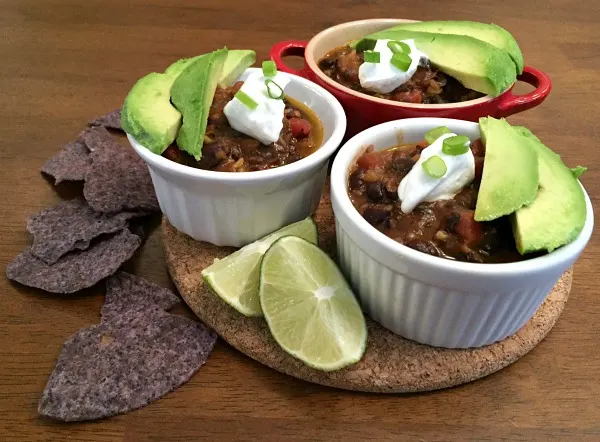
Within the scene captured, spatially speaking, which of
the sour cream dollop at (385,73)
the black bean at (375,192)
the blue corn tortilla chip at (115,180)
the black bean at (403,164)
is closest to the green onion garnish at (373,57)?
the sour cream dollop at (385,73)

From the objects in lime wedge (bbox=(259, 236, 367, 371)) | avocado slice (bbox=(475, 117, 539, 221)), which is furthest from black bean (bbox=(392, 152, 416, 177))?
lime wedge (bbox=(259, 236, 367, 371))

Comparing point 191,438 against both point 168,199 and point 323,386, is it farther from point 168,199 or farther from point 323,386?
point 168,199

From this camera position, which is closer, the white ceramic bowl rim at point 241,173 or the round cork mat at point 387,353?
the round cork mat at point 387,353

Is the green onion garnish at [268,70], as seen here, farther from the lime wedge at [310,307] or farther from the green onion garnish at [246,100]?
the lime wedge at [310,307]

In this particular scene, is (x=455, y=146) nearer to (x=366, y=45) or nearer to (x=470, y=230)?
(x=470, y=230)

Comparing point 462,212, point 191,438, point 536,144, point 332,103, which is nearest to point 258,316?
point 191,438
